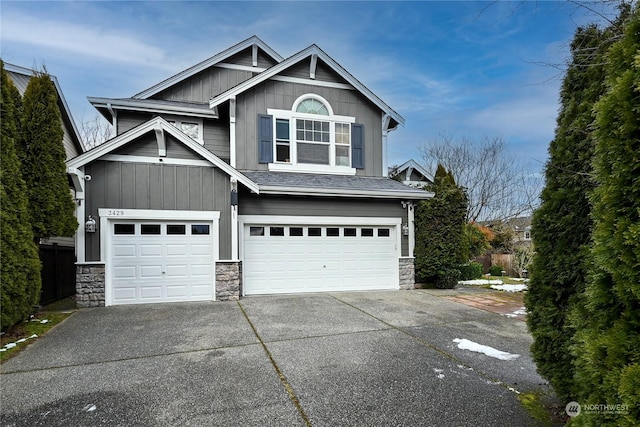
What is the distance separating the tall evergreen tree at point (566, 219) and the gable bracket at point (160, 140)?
772 cm

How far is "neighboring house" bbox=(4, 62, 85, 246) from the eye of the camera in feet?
31.5

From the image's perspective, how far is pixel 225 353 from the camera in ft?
14.5

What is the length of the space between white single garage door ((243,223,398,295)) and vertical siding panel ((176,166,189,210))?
1736mm

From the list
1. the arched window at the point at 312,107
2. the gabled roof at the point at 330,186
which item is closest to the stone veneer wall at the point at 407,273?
the gabled roof at the point at 330,186

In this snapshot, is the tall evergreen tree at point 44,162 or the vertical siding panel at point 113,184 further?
the vertical siding panel at point 113,184

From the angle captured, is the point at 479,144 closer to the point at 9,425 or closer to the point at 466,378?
the point at 466,378

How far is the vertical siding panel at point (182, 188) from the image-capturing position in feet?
25.9

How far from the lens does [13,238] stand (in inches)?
207

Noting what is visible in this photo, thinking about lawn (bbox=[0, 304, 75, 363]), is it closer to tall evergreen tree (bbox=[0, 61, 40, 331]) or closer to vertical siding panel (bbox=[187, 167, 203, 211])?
tall evergreen tree (bbox=[0, 61, 40, 331])

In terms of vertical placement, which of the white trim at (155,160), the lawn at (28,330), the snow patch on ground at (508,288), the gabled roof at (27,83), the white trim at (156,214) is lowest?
the snow patch on ground at (508,288)

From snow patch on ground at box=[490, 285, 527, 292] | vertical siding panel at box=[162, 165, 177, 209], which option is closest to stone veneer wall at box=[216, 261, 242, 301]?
vertical siding panel at box=[162, 165, 177, 209]

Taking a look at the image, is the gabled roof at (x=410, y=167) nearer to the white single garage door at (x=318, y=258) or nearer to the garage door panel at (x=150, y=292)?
the white single garage door at (x=318, y=258)

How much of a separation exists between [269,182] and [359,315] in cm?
433

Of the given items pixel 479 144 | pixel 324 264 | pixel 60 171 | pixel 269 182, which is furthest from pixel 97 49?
pixel 479 144
